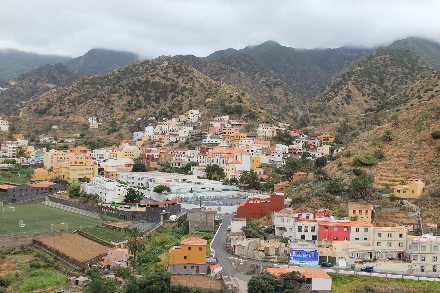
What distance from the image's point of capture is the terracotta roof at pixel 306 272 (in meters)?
24.8

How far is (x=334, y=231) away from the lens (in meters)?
30.0

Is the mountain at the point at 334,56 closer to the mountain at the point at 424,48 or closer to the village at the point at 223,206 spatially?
the mountain at the point at 424,48

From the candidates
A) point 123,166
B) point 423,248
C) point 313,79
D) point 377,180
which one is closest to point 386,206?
point 377,180

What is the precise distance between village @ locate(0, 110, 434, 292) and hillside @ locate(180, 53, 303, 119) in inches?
1621

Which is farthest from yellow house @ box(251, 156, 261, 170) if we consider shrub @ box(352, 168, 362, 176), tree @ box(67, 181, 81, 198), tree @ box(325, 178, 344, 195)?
tree @ box(325, 178, 344, 195)

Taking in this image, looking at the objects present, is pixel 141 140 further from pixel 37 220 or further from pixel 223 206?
pixel 223 206

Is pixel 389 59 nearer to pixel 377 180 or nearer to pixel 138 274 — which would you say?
pixel 377 180

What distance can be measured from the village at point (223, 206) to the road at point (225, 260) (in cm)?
11

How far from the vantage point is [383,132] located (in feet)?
155

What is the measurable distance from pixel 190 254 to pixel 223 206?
15093mm

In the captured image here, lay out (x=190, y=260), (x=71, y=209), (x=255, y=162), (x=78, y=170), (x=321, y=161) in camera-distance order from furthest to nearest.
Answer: (x=255, y=162) → (x=78, y=170) → (x=321, y=161) → (x=71, y=209) → (x=190, y=260)

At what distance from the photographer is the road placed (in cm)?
2575

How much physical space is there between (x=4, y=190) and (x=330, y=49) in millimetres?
162947

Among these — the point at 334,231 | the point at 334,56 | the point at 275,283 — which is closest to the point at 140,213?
the point at 334,231
